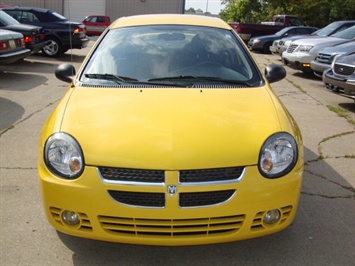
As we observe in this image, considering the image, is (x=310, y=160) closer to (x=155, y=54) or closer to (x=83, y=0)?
(x=155, y=54)

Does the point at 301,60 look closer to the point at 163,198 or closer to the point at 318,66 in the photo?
the point at 318,66

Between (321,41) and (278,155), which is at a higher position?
(278,155)

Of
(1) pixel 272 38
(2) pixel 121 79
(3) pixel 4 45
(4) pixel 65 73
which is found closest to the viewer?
(2) pixel 121 79

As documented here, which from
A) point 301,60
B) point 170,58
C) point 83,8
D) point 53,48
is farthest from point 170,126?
point 83,8

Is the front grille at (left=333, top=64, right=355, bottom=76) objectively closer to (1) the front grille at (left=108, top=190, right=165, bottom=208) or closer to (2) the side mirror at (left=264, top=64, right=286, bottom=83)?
(2) the side mirror at (left=264, top=64, right=286, bottom=83)

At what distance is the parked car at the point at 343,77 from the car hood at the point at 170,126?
434 centimetres

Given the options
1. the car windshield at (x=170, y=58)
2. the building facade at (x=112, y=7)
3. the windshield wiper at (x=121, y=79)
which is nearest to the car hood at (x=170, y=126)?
the windshield wiper at (x=121, y=79)

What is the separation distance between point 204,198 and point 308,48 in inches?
388

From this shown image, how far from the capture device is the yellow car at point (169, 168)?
94.0 inches

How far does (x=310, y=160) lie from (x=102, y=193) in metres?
3.07

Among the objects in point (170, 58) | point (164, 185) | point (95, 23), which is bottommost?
point (95, 23)

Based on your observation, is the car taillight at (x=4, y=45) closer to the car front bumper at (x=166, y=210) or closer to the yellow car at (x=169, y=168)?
the yellow car at (x=169, y=168)

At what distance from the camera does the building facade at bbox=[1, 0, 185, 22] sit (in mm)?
31156

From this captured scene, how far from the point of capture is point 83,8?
31516mm
